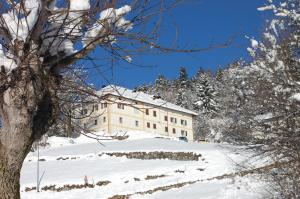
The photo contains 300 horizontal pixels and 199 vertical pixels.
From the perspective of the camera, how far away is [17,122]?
4.46 meters

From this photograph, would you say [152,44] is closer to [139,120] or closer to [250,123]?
[250,123]

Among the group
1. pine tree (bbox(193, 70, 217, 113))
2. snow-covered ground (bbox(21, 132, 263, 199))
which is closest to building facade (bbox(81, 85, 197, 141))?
pine tree (bbox(193, 70, 217, 113))

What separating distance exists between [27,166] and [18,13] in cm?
3117

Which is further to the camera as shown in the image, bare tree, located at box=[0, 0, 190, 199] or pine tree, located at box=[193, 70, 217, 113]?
pine tree, located at box=[193, 70, 217, 113]

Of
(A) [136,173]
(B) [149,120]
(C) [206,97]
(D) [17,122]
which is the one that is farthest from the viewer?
(C) [206,97]

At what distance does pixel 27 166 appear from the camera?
34156mm

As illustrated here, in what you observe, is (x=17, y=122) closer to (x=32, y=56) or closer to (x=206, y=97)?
(x=32, y=56)

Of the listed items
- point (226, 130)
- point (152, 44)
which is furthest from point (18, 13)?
point (226, 130)

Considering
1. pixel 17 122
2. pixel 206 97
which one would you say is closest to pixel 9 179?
pixel 17 122

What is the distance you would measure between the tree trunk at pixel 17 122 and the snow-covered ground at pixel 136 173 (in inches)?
378

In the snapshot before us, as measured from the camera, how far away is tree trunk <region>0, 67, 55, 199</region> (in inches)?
172

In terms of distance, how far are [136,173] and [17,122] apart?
23397mm

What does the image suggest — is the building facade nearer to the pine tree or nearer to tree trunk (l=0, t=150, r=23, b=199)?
the pine tree

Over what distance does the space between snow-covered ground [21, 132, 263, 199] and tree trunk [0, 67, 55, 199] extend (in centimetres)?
960
